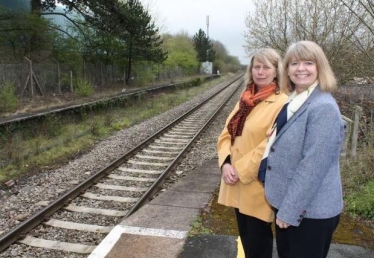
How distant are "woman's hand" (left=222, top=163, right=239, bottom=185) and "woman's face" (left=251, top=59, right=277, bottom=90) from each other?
64 centimetres

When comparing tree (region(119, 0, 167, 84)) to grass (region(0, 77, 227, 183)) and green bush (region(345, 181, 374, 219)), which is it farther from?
green bush (region(345, 181, 374, 219))

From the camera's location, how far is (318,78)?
216 centimetres

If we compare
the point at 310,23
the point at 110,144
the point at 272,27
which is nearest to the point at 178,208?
the point at 110,144

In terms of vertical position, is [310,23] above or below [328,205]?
above

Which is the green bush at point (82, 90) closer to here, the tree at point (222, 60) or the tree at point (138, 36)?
the tree at point (138, 36)

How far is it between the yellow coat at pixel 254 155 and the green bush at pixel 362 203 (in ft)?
9.23

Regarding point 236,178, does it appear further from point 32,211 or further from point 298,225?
point 32,211

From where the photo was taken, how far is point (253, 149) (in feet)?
8.34

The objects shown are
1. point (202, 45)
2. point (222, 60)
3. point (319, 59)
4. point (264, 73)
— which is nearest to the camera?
point (319, 59)

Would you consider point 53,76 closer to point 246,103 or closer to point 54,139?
point 54,139

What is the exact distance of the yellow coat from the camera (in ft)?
8.11

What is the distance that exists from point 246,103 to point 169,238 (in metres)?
2.18

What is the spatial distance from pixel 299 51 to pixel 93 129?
10.6 meters

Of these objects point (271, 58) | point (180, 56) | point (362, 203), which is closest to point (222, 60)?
point (180, 56)
